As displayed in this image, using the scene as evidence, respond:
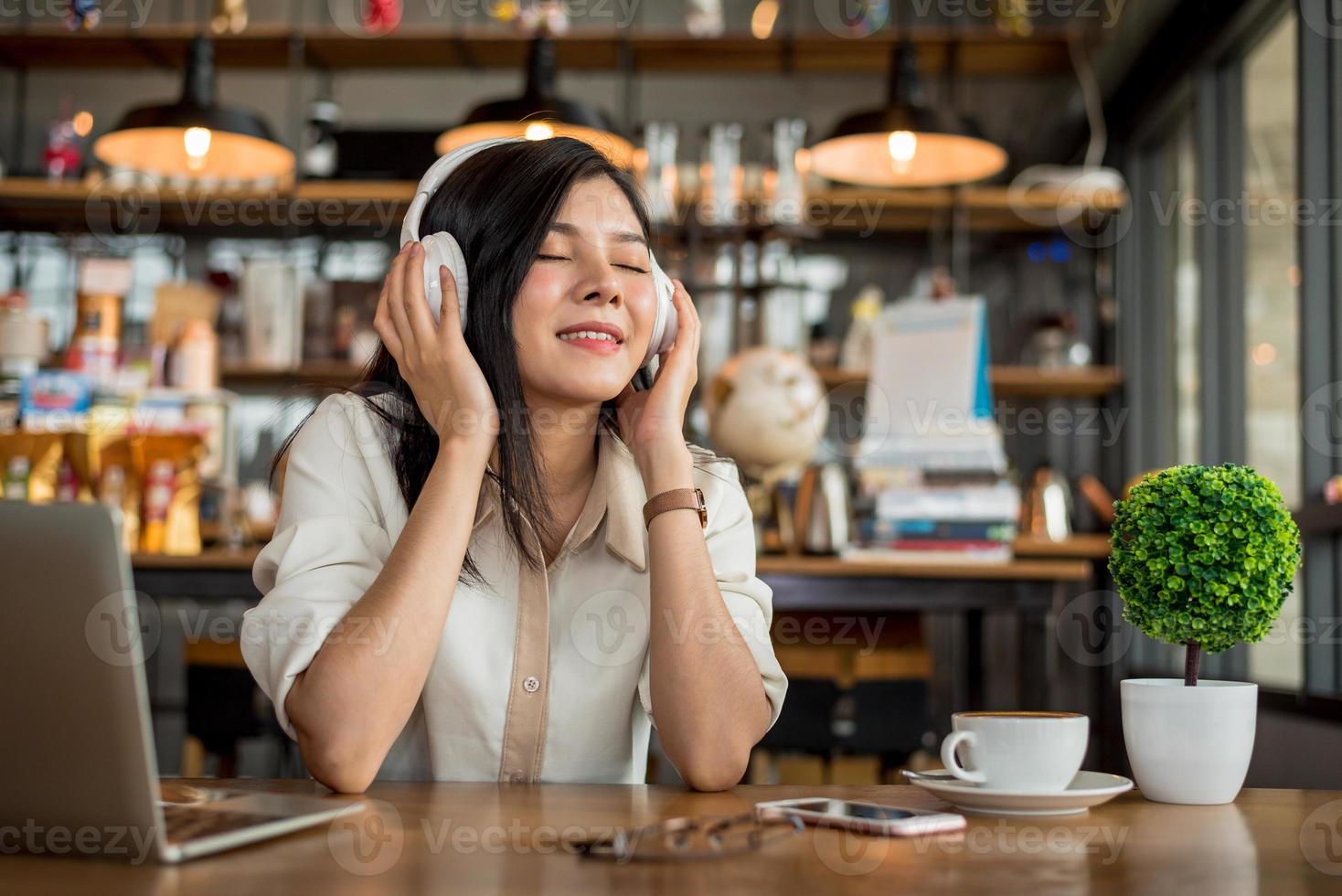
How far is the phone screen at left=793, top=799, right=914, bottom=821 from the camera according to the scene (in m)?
0.81

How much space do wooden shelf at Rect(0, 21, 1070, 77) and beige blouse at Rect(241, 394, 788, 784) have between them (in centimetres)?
337

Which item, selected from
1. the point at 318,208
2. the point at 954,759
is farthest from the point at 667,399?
the point at 318,208

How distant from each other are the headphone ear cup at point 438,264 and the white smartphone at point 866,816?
2.06 feet

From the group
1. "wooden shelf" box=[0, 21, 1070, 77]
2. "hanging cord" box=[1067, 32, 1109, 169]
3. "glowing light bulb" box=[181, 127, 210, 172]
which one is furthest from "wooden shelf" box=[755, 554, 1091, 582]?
"wooden shelf" box=[0, 21, 1070, 77]

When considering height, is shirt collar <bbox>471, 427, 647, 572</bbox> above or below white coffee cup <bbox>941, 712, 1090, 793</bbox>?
above

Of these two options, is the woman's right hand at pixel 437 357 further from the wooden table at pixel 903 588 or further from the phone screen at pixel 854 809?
the wooden table at pixel 903 588

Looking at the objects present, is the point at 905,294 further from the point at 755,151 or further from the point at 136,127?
the point at 136,127

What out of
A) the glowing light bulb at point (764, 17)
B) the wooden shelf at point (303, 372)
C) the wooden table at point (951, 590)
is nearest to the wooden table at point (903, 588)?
the wooden table at point (951, 590)

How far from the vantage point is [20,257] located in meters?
4.79

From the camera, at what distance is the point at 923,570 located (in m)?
2.30

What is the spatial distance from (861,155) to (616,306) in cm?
249

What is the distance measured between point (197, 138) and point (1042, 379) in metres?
2.69

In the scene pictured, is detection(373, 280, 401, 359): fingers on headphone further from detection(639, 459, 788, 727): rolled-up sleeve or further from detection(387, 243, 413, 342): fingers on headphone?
detection(639, 459, 788, 727): rolled-up sleeve

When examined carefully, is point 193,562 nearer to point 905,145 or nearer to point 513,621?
point 513,621
